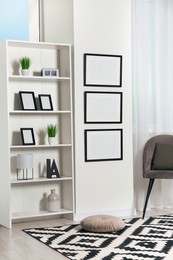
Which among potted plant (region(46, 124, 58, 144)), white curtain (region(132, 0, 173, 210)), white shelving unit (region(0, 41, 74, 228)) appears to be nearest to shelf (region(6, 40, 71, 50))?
white shelving unit (region(0, 41, 74, 228))

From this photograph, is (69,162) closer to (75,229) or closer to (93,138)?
(93,138)

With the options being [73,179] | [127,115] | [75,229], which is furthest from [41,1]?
[75,229]

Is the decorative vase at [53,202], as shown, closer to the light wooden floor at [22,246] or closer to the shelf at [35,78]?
the light wooden floor at [22,246]

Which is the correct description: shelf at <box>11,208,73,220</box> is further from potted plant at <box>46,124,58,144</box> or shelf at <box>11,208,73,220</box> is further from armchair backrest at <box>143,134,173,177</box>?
armchair backrest at <box>143,134,173,177</box>

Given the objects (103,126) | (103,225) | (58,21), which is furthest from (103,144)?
(58,21)

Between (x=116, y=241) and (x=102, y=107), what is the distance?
1744mm

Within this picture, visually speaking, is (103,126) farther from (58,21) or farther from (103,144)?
(58,21)

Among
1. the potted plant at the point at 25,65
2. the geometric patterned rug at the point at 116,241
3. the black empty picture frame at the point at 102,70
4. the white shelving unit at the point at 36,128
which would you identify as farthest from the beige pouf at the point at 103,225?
the potted plant at the point at 25,65

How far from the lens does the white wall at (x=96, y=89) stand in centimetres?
563

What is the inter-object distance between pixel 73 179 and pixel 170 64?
2.01m

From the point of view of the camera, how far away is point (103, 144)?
5773mm

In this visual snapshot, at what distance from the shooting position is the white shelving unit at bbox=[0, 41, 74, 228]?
5.39 m

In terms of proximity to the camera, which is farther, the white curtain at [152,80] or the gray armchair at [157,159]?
the white curtain at [152,80]

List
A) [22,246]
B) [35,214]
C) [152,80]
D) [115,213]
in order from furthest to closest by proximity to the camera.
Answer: [152,80]
[115,213]
[35,214]
[22,246]
